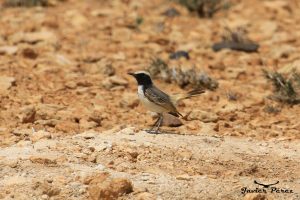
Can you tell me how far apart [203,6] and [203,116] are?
5314mm

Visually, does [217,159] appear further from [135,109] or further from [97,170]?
[135,109]

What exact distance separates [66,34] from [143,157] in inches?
230

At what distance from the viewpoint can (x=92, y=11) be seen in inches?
557

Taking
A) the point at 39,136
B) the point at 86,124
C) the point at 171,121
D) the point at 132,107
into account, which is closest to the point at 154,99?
the point at 171,121

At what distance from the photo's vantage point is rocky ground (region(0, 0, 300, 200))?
6727 millimetres

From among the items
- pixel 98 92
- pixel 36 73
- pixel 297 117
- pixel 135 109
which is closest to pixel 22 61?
pixel 36 73

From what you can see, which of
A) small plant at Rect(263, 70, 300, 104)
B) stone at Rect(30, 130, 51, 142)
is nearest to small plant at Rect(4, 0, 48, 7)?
small plant at Rect(263, 70, 300, 104)

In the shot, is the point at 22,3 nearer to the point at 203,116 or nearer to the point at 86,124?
the point at 86,124

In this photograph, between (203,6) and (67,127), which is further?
(203,6)

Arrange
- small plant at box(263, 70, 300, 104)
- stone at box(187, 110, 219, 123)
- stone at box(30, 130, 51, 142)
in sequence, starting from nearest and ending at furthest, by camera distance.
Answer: stone at box(30, 130, 51, 142) < stone at box(187, 110, 219, 123) < small plant at box(263, 70, 300, 104)

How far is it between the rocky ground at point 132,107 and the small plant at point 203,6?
15 centimetres

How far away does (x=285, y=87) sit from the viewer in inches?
406

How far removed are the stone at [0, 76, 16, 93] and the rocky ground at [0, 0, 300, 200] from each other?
14mm

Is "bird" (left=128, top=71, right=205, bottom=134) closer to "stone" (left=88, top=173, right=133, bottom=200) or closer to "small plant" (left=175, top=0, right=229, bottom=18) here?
"stone" (left=88, top=173, right=133, bottom=200)
